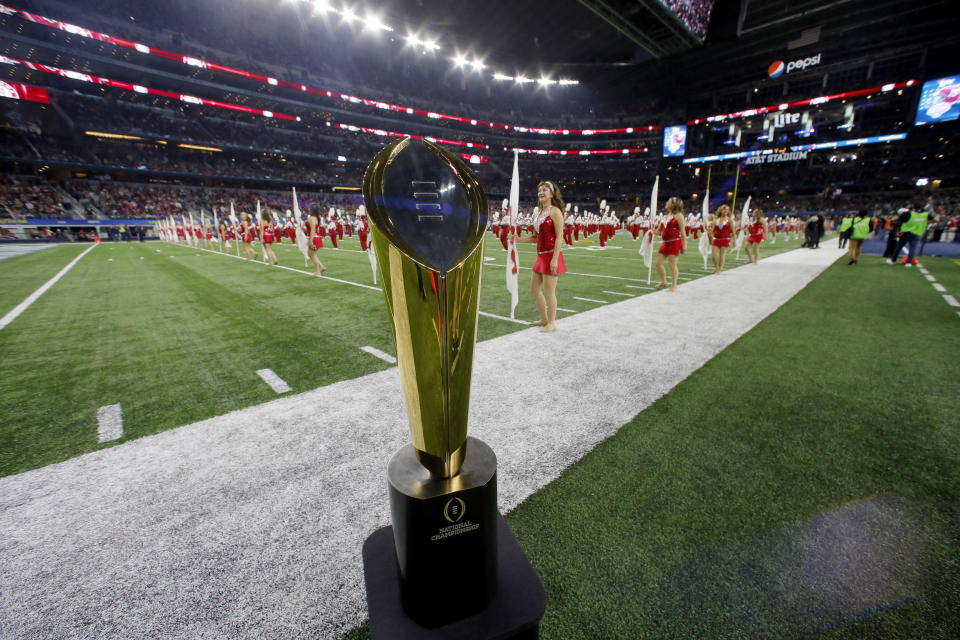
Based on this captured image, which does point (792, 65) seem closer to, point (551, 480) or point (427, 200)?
point (551, 480)

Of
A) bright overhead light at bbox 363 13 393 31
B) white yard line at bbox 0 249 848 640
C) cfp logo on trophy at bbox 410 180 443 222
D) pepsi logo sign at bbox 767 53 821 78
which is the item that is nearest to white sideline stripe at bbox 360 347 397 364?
white yard line at bbox 0 249 848 640

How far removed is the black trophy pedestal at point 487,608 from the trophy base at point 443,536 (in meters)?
0.02

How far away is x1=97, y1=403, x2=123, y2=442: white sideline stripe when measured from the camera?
2.44 m

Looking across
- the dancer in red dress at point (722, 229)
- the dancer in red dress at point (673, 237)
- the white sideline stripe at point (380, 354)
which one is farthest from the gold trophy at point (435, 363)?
the dancer in red dress at point (722, 229)

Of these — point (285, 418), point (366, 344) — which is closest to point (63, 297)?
point (366, 344)

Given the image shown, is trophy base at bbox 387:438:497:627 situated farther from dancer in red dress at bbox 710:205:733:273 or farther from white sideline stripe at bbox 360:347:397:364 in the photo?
dancer in red dress at bbox 710:205:733:273

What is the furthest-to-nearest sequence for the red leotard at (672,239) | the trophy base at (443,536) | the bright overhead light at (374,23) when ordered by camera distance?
the bright overhead light at (374,23) → the red leotard at (672,239) → the trophy base at (443,536)

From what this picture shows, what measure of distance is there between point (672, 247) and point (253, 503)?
289 inches

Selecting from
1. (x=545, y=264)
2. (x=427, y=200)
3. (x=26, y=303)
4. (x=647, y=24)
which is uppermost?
(x=647, y=24)

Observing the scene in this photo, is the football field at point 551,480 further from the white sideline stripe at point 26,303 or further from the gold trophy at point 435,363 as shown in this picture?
the white sideline stripe at point 26,303

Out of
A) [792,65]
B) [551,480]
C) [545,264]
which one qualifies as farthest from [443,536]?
[792,65]

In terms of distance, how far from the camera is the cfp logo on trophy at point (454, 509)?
763mm

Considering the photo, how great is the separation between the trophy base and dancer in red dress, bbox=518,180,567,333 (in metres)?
3.87

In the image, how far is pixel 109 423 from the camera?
262cm
